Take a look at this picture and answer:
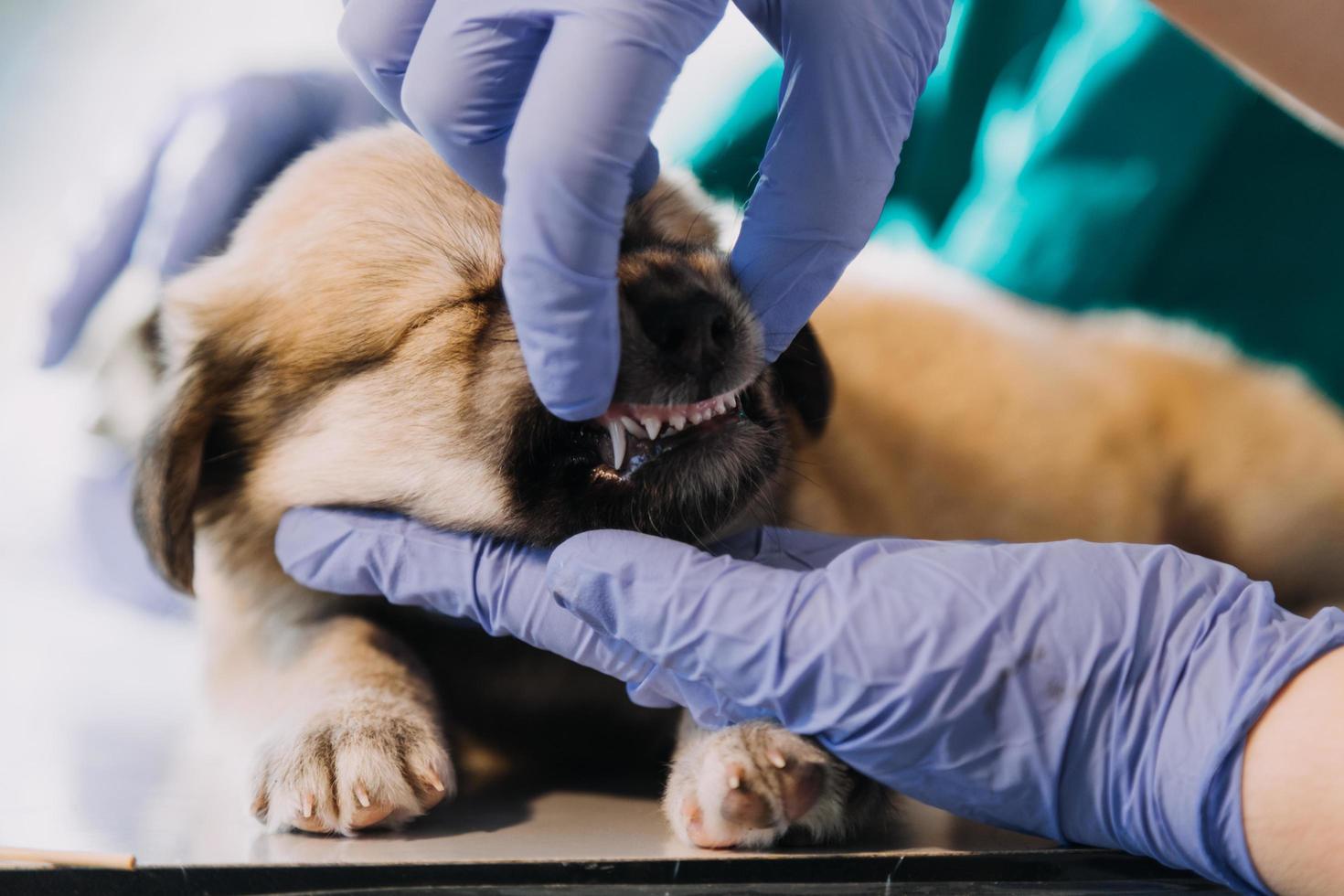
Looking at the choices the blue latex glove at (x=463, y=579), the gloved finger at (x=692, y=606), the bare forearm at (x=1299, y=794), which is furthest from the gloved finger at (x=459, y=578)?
the bare forearm at (x=1299, y=794)

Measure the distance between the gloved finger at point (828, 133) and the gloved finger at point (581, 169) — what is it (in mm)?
229

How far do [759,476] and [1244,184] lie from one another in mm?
1347

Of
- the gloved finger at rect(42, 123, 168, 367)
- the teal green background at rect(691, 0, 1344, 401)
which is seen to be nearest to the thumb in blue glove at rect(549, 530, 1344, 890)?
the teal green background at rect(691, 0, 1344, 401)

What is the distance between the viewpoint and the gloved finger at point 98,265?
7.80 feet

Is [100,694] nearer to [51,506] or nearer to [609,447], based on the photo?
[51,506]

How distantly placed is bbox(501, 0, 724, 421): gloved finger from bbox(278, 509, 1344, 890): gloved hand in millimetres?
273

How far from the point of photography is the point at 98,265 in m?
2.39

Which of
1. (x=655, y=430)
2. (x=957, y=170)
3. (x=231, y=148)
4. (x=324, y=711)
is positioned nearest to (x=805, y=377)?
(x=655, y=430)

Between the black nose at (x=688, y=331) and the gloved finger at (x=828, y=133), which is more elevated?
the gloved finger at (x=828, y=133)

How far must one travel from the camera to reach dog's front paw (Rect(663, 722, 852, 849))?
1165mm

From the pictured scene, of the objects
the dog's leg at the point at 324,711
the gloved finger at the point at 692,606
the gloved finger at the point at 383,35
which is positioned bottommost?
the dog's leg at the point at 324,711

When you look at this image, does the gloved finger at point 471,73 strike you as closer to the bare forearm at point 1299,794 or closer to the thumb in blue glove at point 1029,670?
the thumb in blue glove at point 1029,670

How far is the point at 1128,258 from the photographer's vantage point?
2273 millimetres

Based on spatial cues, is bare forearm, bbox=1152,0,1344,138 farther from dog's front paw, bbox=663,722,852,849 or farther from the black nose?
dog's front paw, bbox=663,722,852,849
